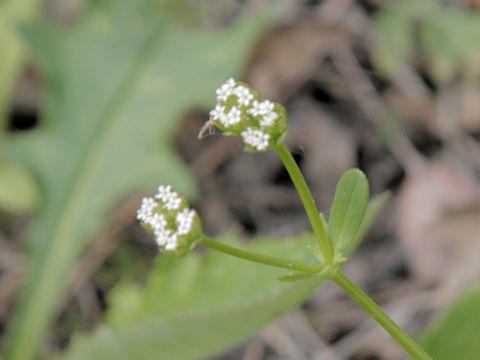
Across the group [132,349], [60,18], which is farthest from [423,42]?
[132,349]

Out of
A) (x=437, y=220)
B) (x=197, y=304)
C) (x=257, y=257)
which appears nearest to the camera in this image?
(x=257, y=257)

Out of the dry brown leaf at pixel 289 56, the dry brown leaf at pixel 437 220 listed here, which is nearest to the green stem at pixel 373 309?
the dry brown leaf at pixel 437 220

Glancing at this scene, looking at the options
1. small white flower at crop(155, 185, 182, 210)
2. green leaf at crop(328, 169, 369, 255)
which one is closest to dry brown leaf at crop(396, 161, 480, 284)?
green leaf at crop(328, 169, 369, 255)

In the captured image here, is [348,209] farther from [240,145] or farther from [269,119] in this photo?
[240,145]

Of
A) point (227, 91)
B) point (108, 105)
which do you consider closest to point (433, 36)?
point (108, 105)

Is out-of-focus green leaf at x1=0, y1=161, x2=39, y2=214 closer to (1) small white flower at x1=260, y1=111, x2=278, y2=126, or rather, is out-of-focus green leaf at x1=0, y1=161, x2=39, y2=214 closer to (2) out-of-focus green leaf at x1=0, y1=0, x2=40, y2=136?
(2) out-of-focus green leaf at x1=0, y1=0, x2=40, y2=136

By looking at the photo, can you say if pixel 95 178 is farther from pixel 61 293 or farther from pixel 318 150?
pixel 318 150
